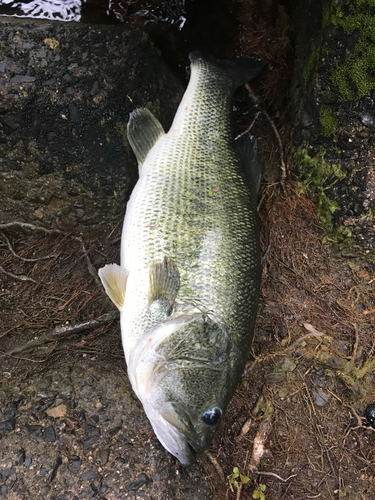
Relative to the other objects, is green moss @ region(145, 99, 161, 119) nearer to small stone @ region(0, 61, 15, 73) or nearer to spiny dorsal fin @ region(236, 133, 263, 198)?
spiny dorsal fin @ region(236, 133, 263, 198)

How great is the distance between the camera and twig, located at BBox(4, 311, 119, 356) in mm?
3138

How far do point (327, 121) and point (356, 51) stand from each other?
22.3 inches

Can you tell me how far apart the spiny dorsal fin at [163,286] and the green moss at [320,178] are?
1.77 m

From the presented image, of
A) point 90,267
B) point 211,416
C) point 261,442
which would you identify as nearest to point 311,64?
point 90,267

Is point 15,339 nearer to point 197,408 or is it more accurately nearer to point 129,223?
point 129,223

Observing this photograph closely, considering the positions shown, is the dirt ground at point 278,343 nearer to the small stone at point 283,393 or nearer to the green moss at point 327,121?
the small stone at point 283,393

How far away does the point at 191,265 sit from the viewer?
8.50 feet

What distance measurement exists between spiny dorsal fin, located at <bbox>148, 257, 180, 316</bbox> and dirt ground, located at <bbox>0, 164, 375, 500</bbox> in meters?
1.02

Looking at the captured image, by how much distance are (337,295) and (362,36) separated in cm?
230

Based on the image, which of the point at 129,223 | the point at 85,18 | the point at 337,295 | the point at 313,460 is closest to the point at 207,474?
the point at 313,460

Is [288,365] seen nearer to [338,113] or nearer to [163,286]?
[163,286]

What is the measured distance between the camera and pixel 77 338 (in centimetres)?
327

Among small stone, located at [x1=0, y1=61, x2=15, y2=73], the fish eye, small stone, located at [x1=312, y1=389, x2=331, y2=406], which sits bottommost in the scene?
small stone, located at [x1=312, y1=389, x2=331, y2=406]

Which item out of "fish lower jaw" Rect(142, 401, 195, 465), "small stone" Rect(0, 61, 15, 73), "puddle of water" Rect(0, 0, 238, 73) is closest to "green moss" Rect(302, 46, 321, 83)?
"puddle of water" Rect(0, 0, 238, 73)
